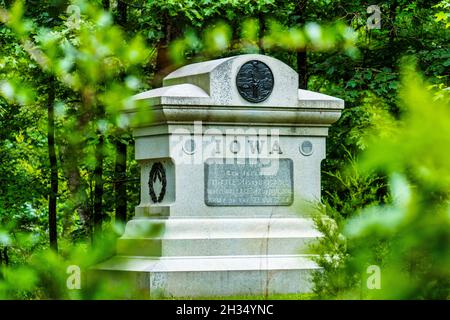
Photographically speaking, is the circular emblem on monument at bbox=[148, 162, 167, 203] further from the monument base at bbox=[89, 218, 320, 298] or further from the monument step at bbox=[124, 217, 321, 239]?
the monument base at bbox=[89, 218, 320, 298]

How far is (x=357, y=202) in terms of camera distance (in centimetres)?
676

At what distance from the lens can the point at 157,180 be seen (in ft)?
40.5

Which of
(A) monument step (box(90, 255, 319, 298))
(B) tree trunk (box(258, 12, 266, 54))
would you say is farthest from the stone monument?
(B) tree trunk (box(258, 12, 266, 54))

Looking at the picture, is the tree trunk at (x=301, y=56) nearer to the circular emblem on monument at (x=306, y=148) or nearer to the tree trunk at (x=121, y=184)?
the tree trunk at (x=121, y=184)

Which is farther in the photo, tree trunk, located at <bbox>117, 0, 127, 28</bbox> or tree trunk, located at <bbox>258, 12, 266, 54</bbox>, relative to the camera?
tree trunk, located at <bbox>258, 12, 266, 54</bbox>

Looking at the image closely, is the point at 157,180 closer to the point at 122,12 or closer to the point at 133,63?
the point at 133,63

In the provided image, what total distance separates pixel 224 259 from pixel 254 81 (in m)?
2.06

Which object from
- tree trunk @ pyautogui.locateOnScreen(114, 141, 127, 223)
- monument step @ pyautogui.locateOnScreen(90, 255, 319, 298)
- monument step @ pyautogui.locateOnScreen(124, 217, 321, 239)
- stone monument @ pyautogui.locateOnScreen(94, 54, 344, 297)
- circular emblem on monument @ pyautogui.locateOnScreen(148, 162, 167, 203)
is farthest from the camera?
tree trunk @ pyautogui.locateOnScreen(114, 141, 127, 223)

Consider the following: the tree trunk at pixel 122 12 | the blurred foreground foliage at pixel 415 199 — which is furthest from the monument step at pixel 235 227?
the blurred foreground foliage at pixel 415 199

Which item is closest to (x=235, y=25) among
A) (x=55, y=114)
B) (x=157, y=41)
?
(x=157, y=41)

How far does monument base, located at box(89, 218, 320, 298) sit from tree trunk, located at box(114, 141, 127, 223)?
680cm

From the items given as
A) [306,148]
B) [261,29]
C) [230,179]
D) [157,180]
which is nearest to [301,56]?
[261,29]

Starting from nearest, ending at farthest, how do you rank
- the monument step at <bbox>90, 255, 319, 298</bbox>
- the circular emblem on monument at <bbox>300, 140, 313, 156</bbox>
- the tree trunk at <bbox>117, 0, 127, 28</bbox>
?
the monument step at <bbox>90, 255, 319, 298</bbox> < the circular emblem on monument at <bbox>300, 140, 313, 156</bbox> < the tree trunk at <bbox>117, 0, 127, 28</bbox>

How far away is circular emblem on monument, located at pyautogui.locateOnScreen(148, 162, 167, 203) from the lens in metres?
12.2
